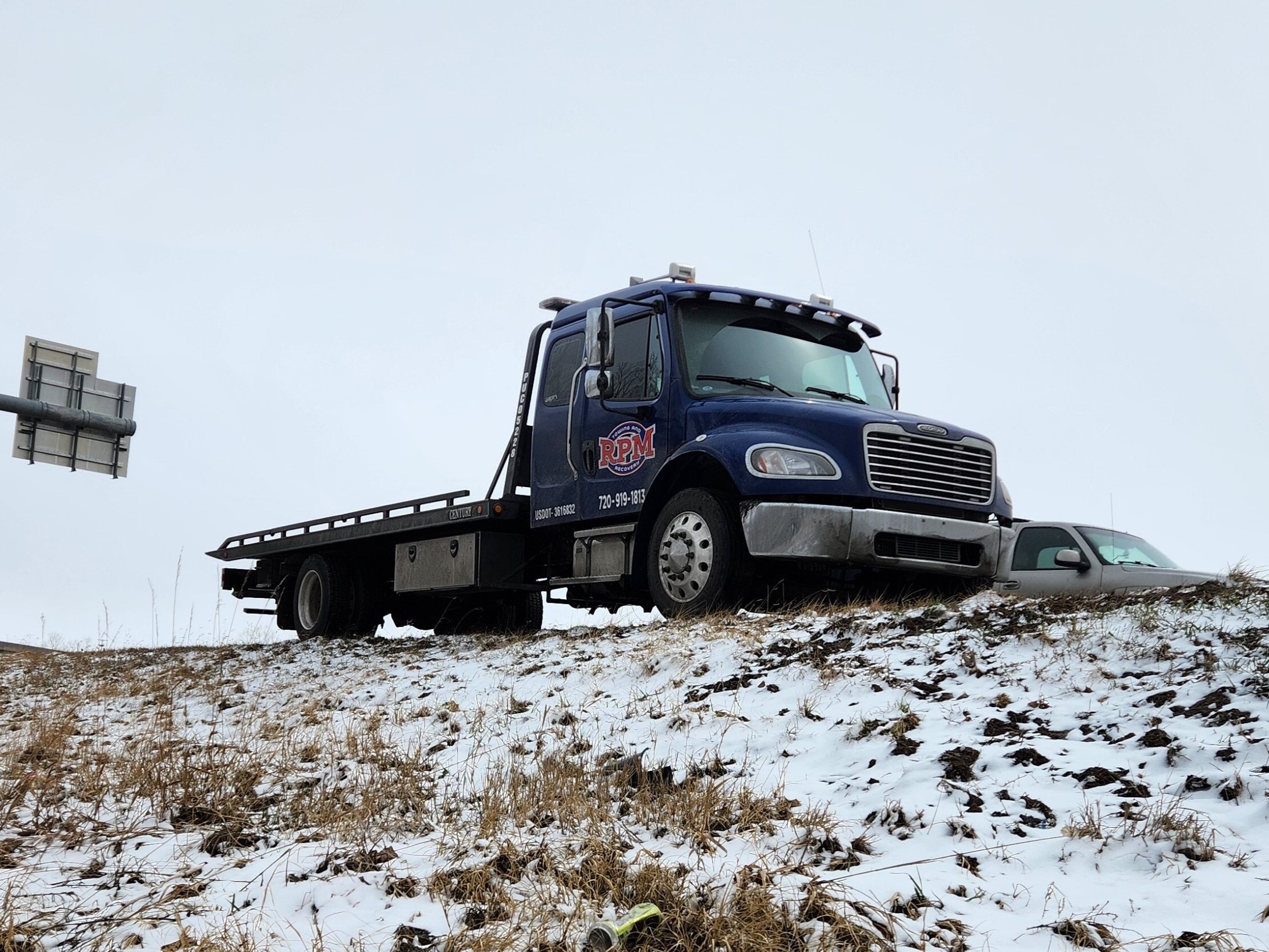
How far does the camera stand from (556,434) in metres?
11.4

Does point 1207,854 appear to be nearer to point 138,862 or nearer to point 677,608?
point 138,862

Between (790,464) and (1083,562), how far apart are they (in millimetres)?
4687

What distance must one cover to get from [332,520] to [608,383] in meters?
5.28

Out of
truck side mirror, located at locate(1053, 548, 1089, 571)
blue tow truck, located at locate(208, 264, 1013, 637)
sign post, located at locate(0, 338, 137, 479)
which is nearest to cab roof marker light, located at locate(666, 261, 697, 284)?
blue tow truck, located at locate(208, 264, 1013, 637)

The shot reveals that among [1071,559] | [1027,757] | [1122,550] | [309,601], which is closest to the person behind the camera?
[1027,757]

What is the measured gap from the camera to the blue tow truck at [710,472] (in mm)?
9352

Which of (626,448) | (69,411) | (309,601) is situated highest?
(69,411)

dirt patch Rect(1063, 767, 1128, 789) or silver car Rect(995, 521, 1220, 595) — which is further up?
silver car Rect(995, 521, 1220, 595)

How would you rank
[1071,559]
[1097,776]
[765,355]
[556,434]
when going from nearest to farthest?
1. [1097,776]
2. [765,355]
3. [556,434]
4. [1071,559]

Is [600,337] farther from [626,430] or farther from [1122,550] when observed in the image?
[1122,550]

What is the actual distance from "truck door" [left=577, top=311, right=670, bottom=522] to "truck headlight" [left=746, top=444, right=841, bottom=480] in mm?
1051

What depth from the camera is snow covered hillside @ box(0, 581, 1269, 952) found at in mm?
4281

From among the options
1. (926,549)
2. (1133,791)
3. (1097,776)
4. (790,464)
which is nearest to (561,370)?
(790,464)

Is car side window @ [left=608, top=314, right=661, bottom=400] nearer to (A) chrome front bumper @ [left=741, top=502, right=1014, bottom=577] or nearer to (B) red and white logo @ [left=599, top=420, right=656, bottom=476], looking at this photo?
(B) red and white logo @ [left=599, top=420, right=656, bottom=476]
